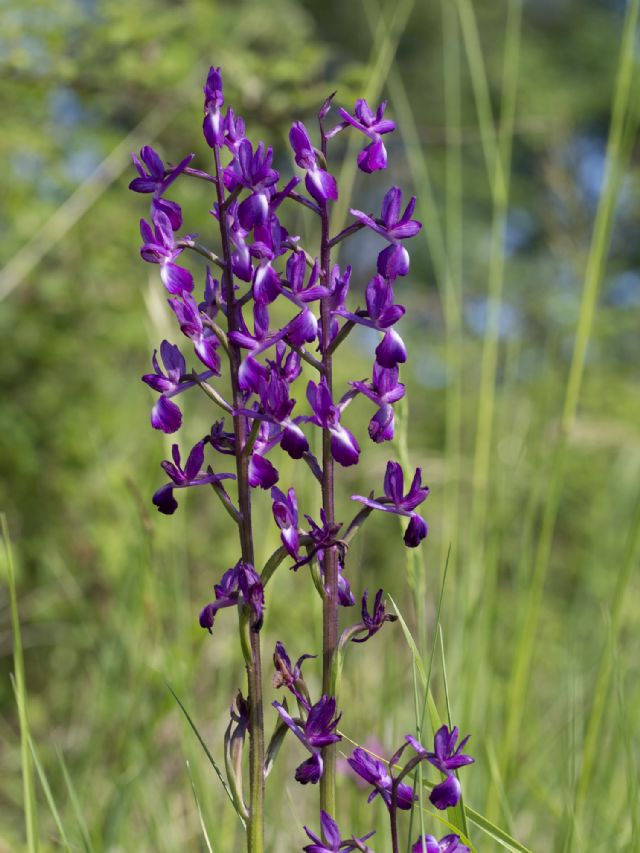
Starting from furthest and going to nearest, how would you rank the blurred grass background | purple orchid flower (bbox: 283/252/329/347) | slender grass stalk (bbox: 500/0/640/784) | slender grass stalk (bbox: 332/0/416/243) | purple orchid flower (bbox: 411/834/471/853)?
slender grass stalk (bbox: 332/0/416/243) < the blurred grass background < slender grass stalk (bbox: 500/0/640/784) < purple orchid flower (bbox: 411/834/471/853) < purple orchid flower (bbox: 283/252/329/347)

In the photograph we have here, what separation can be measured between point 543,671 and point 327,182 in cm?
358

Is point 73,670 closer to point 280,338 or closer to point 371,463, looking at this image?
point 371,463

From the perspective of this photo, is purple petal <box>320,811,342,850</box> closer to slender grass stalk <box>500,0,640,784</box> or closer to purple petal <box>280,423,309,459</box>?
purple petal <box>280,423,309,459</box>

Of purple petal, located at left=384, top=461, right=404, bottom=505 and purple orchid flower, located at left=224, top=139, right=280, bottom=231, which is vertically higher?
purple orchid flower, located at left=224, top=139, right=280, bottom=231

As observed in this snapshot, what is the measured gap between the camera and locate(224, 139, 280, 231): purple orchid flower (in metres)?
0.91

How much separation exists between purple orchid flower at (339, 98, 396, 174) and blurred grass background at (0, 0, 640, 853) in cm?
54

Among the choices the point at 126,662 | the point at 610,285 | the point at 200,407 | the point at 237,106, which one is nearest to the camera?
the point at 126,662

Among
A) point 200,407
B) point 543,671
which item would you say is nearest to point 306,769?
point 543,671

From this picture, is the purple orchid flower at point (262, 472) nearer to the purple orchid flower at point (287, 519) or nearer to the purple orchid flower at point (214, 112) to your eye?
the purple orchid flower at point (287, 519)

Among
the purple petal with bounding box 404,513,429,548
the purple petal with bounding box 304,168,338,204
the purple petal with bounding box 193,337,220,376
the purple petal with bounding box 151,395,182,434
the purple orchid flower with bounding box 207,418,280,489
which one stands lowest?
the purple petal with bounding box 404,513,429,548

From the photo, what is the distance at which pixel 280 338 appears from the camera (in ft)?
2.99

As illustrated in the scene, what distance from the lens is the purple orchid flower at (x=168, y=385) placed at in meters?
0.95

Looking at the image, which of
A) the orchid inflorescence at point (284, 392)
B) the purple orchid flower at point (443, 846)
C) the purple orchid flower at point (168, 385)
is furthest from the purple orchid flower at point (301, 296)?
the purple orchid flower at point (443, 846)

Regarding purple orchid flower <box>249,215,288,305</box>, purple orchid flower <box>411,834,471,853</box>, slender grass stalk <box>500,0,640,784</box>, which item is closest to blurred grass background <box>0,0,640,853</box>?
slender grass stalk <box>500,0,640,784</box>
